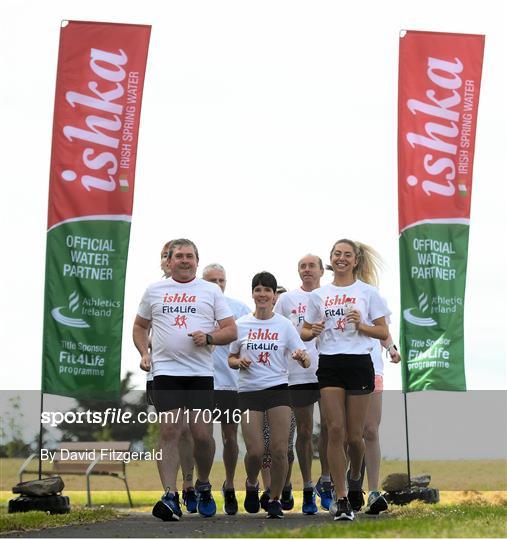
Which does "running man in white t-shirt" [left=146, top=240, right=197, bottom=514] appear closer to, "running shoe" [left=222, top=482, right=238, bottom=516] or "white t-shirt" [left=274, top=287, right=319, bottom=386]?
"running shoe" [left=222, top=482, right=238, bottom=516]

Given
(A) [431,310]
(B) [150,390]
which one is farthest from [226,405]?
(A) [431,310]

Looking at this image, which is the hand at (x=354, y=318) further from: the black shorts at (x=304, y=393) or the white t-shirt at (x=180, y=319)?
the black shorts at (x=304, y=393)

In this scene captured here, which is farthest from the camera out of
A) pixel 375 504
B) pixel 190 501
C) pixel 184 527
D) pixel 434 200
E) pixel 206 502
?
pixel 434 200

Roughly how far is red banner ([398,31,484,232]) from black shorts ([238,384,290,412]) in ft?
16.5

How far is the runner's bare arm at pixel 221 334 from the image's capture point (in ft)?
31.6

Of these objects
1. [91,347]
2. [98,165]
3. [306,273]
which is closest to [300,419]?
[306,273]

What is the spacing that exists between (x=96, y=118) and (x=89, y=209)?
109 cm

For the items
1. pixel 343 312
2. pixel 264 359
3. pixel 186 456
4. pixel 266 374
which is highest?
pixel 343 312

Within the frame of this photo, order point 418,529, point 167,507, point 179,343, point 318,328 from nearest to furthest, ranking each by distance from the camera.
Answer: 1. point 418,529
2. point 167,507
3. point 318,328
4. point 179,343

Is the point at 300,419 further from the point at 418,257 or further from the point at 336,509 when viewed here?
the point at 418,257

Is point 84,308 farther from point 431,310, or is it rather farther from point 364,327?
point 364,327

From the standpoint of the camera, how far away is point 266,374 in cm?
1030

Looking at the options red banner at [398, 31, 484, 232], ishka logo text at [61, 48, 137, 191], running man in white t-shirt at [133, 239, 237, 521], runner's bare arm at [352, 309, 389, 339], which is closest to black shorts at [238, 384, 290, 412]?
running man in white t-shirt at [133, 239, 237, 521]

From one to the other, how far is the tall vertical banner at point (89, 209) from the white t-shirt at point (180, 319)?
12.8 feet
